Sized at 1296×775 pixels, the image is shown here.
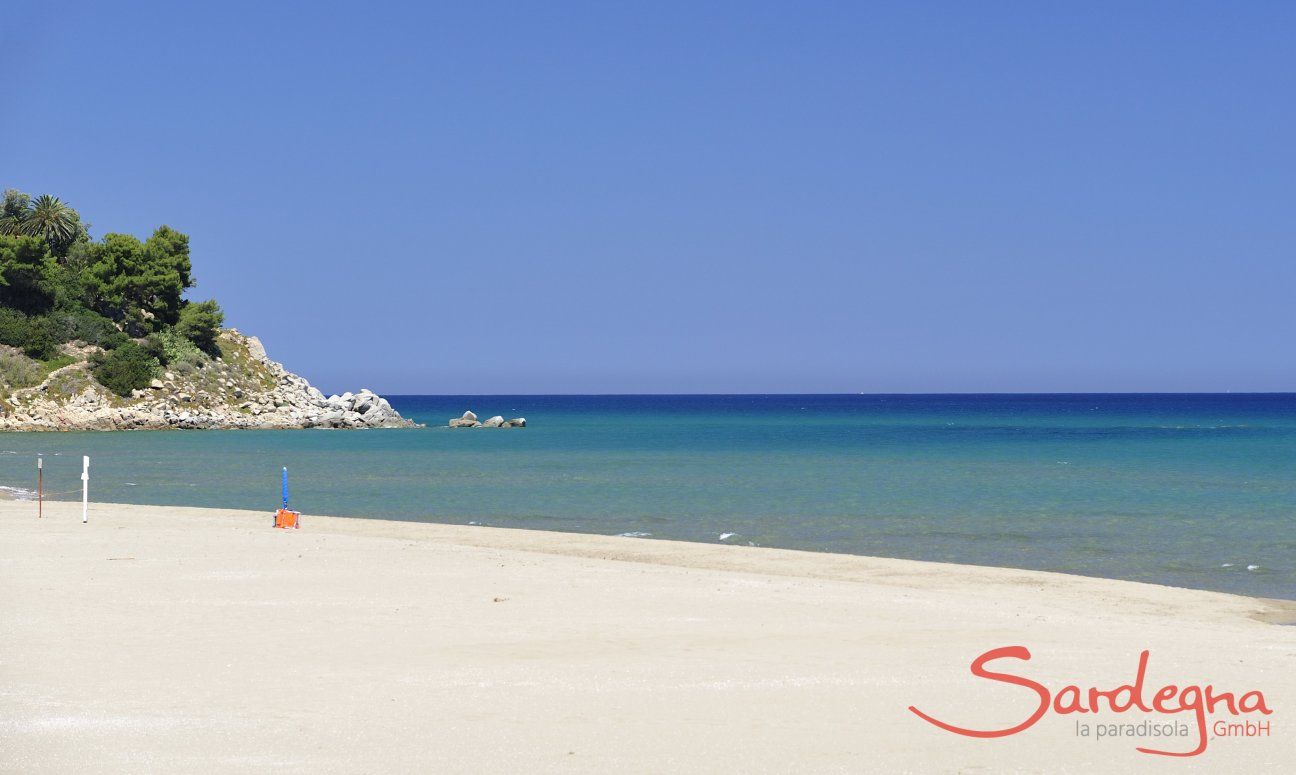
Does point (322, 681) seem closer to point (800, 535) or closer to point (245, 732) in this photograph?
point (245, 732)

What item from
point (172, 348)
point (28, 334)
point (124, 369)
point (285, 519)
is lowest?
point (285, 519)

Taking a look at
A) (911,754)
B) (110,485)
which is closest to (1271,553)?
(911,754)

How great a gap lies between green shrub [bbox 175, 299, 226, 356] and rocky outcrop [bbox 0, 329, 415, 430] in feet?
5.07

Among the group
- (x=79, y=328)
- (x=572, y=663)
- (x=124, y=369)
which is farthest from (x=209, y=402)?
(x=572, y=663)

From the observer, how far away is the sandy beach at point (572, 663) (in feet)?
23.9

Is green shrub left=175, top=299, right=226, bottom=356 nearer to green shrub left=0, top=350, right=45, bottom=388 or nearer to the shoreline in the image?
green shrub left=0, top=350, right=45, bottom=388

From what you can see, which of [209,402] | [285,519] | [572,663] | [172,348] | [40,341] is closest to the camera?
[572,663]

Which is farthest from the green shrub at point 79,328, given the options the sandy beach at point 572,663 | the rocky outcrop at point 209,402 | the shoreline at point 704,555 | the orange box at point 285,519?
the sandy beach at point 572,663

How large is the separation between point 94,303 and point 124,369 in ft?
32.5

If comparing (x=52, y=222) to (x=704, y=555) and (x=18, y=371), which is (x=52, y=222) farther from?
(x=704, y=555)

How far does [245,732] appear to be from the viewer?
7.55m

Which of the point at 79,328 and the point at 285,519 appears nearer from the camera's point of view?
the point at 285,519

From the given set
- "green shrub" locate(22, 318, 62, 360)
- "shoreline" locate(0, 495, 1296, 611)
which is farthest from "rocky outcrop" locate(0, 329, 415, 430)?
"shoreline" locate(0, 495, 1296, 611)

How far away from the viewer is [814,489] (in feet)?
115
